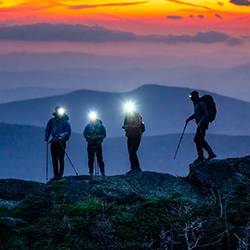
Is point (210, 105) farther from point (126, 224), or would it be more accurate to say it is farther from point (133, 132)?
point (126, 224)

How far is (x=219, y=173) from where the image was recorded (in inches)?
639

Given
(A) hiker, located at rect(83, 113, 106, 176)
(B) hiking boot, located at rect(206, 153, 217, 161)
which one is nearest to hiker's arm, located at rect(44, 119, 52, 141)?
(A) hiker, located at rect(83, 113, 106, 176)

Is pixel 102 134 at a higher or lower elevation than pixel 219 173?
higher

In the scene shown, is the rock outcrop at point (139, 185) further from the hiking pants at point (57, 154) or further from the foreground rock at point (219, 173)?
the hiking pants at point (57, 154)

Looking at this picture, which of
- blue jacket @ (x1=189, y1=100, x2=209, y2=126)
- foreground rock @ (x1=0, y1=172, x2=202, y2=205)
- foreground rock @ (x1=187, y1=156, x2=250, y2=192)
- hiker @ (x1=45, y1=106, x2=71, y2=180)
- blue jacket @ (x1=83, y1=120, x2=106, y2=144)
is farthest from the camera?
blue jacket @ (x1=83, y1=120, x2=106, y2=144)

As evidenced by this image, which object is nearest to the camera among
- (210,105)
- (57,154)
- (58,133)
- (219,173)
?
(219,173)

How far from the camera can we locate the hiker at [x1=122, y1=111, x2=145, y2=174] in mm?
17266

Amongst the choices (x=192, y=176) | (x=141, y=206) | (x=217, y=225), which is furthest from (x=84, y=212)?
(x=192, y=176)

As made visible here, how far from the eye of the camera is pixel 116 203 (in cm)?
1491

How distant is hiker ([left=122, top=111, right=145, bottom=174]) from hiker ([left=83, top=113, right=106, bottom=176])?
73 centimetres

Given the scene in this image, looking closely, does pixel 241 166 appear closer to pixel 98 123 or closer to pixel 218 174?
pixel 218 174

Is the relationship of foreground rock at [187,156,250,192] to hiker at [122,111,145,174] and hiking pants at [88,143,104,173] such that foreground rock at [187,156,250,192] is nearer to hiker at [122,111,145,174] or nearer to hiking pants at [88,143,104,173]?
hiker at [122,111,145,174]

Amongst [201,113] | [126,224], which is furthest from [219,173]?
[126,224]

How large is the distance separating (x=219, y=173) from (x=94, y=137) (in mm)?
3702
